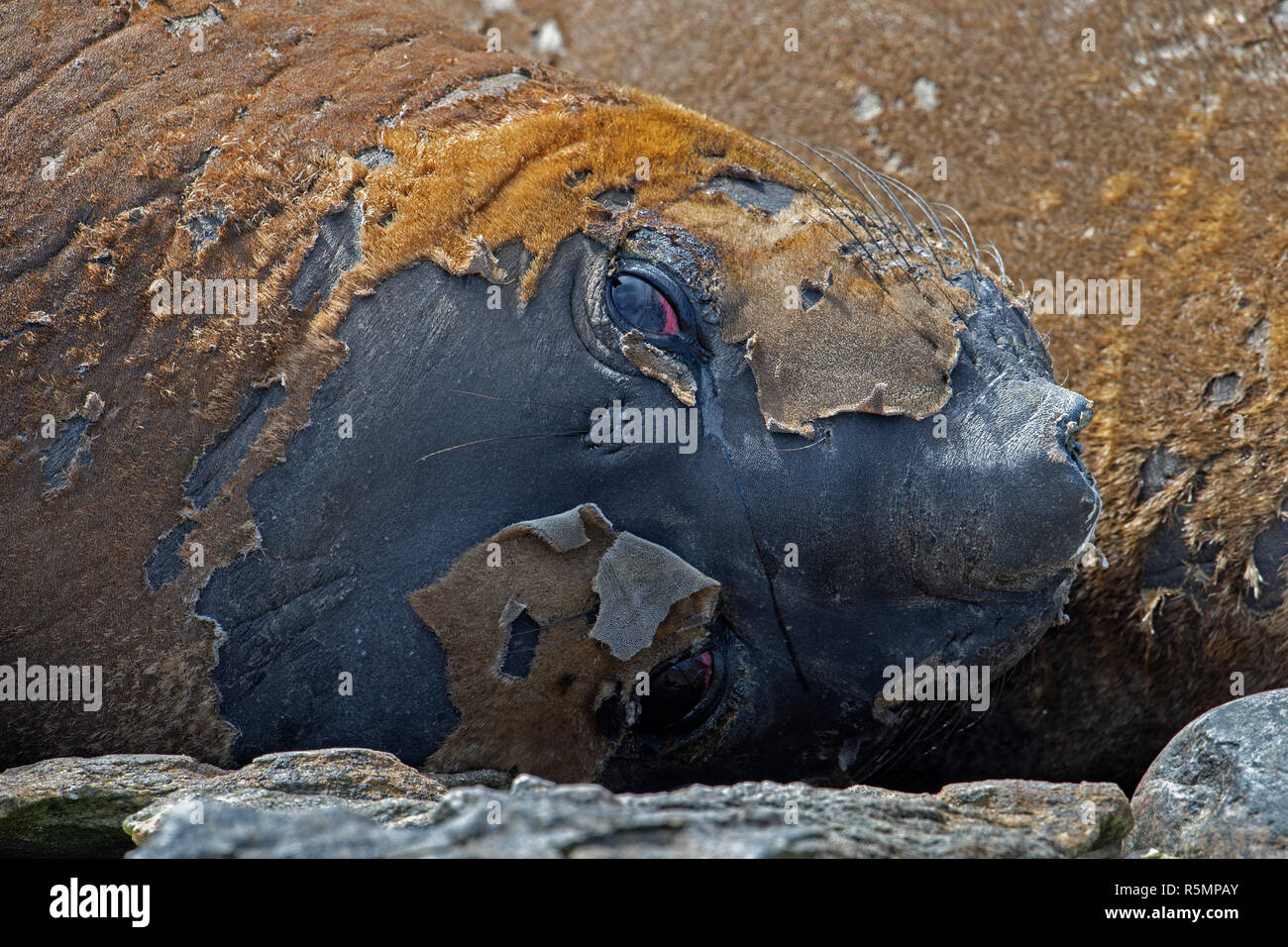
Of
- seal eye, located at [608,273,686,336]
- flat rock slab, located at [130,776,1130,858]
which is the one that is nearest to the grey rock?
flat rock slab, located at [130,776,1130,858]

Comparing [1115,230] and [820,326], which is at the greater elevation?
[1115,230]

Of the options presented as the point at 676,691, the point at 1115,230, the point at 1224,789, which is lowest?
the point at 1224,789

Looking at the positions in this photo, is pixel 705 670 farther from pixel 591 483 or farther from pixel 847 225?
pixel 847 225

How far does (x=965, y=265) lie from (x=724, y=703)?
4.32ft

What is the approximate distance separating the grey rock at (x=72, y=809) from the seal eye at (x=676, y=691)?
40.2 inches

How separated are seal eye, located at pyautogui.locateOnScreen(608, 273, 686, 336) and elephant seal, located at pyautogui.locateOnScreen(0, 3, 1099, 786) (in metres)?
0.01

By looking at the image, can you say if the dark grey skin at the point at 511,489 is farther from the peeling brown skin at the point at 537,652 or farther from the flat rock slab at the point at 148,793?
the flat rock slab at the point at 148,793

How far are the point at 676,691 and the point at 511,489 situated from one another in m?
0.63

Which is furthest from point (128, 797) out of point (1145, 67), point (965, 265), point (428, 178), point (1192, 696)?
point (1145, 67)

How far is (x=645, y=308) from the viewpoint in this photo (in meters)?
2.89

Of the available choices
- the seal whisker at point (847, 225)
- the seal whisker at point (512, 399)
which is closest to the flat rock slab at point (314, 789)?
the seal whisker at point (512, 399)

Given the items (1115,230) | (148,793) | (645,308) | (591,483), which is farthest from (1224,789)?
(1115,230)

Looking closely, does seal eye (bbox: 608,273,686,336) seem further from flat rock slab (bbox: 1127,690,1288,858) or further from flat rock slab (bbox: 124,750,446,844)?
flat rock slab (bbox: 1127,690,1288,858)
